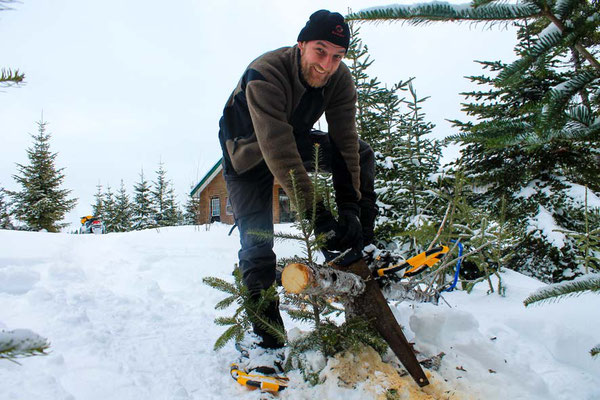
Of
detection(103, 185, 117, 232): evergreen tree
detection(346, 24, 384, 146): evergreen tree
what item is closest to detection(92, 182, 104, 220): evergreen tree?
detection(103, 185, 117, 232): evergreen tree

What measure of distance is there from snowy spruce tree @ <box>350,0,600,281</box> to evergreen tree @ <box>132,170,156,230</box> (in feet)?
86.3

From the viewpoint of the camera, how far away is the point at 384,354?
5.98 ft

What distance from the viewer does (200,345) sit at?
2480mm

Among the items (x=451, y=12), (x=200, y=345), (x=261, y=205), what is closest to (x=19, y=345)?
(x=451, y=12)

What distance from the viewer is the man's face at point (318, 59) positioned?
2.04 meters

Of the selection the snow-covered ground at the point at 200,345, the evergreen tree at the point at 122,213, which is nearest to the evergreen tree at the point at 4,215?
the evergreen tree at the point at 122,213

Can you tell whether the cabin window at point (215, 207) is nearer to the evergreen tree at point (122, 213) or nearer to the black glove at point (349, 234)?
the evergreen tree at point (122, 213)

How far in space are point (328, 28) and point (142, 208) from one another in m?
29.1

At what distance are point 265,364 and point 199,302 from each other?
1.94 m

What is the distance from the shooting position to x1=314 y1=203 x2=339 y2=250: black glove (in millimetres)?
1758

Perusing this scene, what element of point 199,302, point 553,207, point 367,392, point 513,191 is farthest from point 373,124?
point 367,392

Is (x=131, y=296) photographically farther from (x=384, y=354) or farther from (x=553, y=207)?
(x=553, y=207)

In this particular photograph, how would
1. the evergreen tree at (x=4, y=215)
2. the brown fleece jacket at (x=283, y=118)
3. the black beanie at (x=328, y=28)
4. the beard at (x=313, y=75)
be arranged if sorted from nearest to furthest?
1. the brown fleece jacket at (x=283, y=118)
2. the black beanie at (x=328, y=28)
3. the beard at (x=313, y=75)
4. the evergreen tree at (x=4, y=215)

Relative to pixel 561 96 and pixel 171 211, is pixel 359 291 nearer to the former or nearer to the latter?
pixel 561 96
